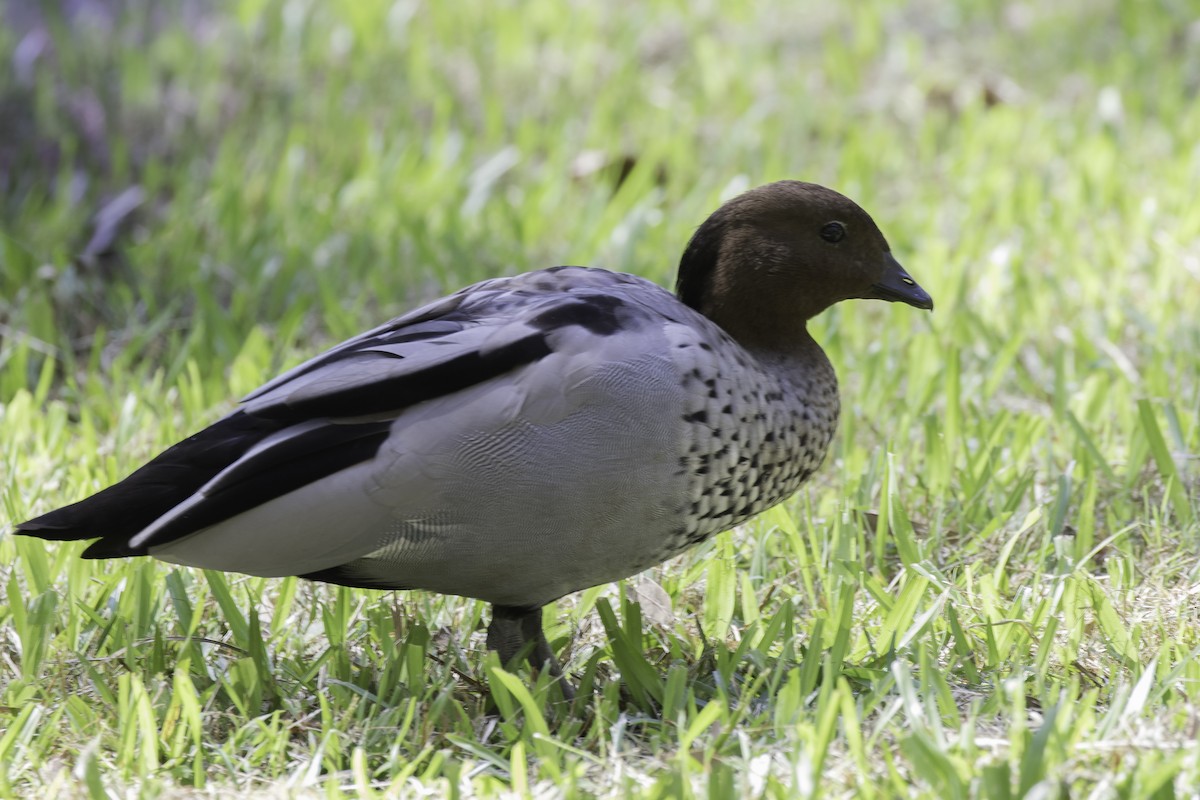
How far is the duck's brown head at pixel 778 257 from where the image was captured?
2852mm

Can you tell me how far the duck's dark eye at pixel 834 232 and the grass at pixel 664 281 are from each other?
0.54m

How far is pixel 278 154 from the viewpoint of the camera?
5.34 m

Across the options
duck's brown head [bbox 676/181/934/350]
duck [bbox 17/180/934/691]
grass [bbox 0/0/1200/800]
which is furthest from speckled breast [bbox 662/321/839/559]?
grass [bbox 0/0/1200/800]

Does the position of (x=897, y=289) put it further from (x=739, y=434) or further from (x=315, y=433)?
(x=315, y=433)

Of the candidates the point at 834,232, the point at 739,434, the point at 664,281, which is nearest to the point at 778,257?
the point at 834,232

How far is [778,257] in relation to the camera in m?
2.85

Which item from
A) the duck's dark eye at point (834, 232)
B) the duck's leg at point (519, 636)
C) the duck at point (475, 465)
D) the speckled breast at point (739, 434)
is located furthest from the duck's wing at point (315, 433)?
the duck's dark eye at point (834, 232)

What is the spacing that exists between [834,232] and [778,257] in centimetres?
13

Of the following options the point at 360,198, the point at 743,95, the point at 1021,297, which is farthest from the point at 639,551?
the point at 743,95

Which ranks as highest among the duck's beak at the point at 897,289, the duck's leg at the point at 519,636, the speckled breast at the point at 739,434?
the duck's beak at the point at 897,289

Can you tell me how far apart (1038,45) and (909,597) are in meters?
4.29

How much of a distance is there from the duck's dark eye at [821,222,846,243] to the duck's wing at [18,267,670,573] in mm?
566

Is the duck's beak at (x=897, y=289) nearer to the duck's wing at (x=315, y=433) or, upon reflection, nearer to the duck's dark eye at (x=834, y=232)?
the duck's dark eye at (x=834, y=232)

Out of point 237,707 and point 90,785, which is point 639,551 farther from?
point 90,785
